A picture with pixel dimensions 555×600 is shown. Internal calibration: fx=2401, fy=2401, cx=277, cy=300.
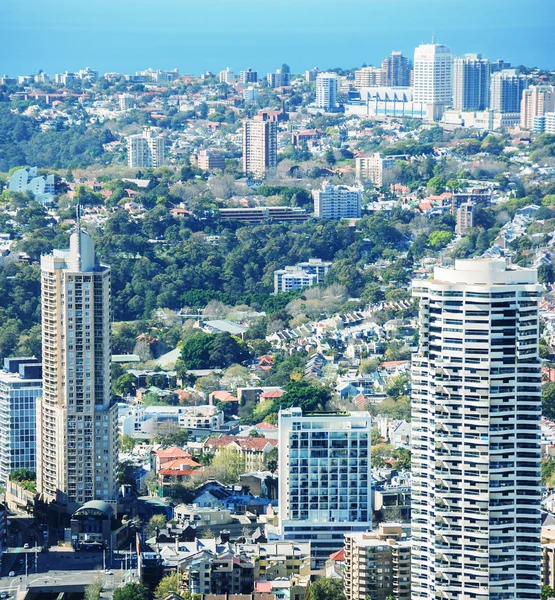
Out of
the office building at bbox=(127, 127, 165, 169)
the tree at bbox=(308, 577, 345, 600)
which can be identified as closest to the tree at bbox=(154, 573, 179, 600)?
the tree at bbox=(308, 577, 345, 600)

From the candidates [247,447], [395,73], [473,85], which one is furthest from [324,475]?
[395,73]

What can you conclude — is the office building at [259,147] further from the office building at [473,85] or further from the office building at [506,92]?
the office building at [473,85]

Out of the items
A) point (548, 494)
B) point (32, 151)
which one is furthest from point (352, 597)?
point (32, 151)

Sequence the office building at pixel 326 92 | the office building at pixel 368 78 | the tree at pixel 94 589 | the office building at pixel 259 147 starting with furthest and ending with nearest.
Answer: the office building at pixel 368 78, the office building at pixel 326 92, the office building at pixel 259 147, the tree at pixel 94 589

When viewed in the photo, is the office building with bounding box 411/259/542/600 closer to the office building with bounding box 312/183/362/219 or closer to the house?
the house

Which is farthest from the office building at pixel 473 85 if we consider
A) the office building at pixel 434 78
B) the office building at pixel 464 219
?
the office building at pixel 464 219

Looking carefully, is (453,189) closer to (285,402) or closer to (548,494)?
(285,402)

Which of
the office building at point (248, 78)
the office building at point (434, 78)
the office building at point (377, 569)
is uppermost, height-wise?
the office building at point (248, 78)

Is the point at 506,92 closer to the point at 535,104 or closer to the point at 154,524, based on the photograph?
the point at 535,104
